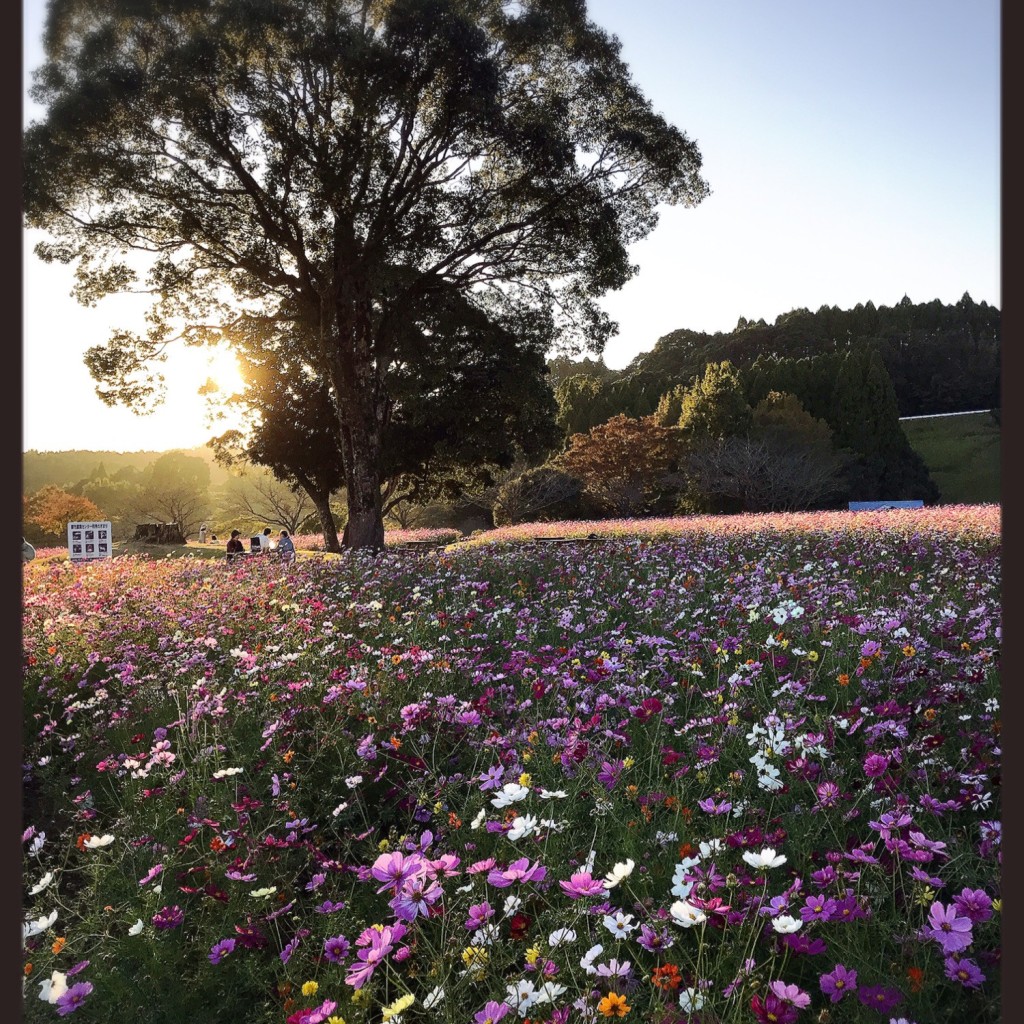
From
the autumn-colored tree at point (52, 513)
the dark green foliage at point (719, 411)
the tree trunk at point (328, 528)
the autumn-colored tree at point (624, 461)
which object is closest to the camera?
the tree trunk at point (328, 528)

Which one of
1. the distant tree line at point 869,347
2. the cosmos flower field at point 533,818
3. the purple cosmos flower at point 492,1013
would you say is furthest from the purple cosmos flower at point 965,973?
the distant tree line at point 869,347

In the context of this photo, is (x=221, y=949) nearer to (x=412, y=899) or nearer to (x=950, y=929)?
(x=412, y=899)

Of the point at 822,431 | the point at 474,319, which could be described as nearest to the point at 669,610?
the point at 474,319

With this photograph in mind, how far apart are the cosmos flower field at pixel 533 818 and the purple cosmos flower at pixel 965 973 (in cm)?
1

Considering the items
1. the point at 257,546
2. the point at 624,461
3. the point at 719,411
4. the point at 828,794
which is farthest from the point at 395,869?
the point at 719,411

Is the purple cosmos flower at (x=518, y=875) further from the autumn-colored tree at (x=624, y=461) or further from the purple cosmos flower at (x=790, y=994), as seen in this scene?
the autumn-colored tree at (x=624, y=461)

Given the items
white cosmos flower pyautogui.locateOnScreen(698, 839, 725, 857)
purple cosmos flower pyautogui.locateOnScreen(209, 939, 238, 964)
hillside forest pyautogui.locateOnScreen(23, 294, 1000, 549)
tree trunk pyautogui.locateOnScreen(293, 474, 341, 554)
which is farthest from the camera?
hillside forest pyautogui.locateOnScreen(23, 294, 1000, 549)

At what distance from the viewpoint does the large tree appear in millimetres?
11766

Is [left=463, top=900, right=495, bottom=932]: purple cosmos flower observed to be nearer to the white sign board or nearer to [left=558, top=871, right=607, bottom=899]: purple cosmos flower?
[left=558, top=871, right=607, bottom=899]: purple cosmos flower

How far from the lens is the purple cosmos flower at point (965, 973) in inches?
63.6

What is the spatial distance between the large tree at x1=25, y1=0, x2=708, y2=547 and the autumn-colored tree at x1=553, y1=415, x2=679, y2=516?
19462mm

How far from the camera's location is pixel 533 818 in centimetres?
212

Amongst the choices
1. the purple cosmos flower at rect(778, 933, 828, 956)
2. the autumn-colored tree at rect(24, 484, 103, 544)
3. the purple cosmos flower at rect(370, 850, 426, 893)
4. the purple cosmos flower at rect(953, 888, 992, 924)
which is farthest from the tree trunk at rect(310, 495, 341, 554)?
the purple cosmos flower at rect(953, 888, 992, 924)

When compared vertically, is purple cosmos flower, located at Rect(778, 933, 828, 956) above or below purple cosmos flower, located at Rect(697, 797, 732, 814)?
below
